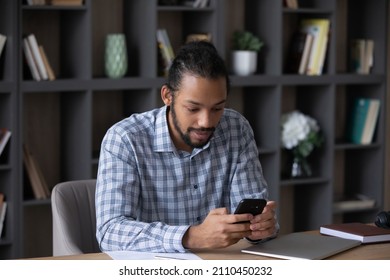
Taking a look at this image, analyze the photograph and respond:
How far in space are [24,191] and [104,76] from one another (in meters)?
0.72

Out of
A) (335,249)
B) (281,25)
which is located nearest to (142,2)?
(281,25)

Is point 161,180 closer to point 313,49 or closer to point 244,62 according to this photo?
point 244,62

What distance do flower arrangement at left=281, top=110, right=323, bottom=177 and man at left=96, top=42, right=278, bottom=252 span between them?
1.75m

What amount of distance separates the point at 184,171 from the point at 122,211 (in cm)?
31

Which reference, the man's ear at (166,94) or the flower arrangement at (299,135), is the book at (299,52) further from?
the man's ear at (166,94)

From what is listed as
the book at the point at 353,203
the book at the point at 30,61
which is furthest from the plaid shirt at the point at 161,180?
the book at the point at 353,203

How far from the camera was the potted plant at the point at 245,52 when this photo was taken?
4.38 meters

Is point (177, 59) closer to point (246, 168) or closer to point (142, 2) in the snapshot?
point (246, 168)

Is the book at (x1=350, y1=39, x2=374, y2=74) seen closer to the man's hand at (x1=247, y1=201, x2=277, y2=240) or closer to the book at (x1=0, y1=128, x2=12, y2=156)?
the book at (x1=0, y1=128, x2=12, y2=156)

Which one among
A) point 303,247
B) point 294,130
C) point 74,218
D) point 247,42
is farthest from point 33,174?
point 303,247

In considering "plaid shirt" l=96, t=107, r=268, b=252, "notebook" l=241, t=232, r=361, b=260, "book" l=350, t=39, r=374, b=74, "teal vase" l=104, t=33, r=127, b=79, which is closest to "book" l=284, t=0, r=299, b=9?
"book" l=350, t=39, r=374, b=74

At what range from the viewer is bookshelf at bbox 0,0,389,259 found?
151 inches

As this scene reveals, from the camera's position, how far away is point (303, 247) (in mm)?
2402
